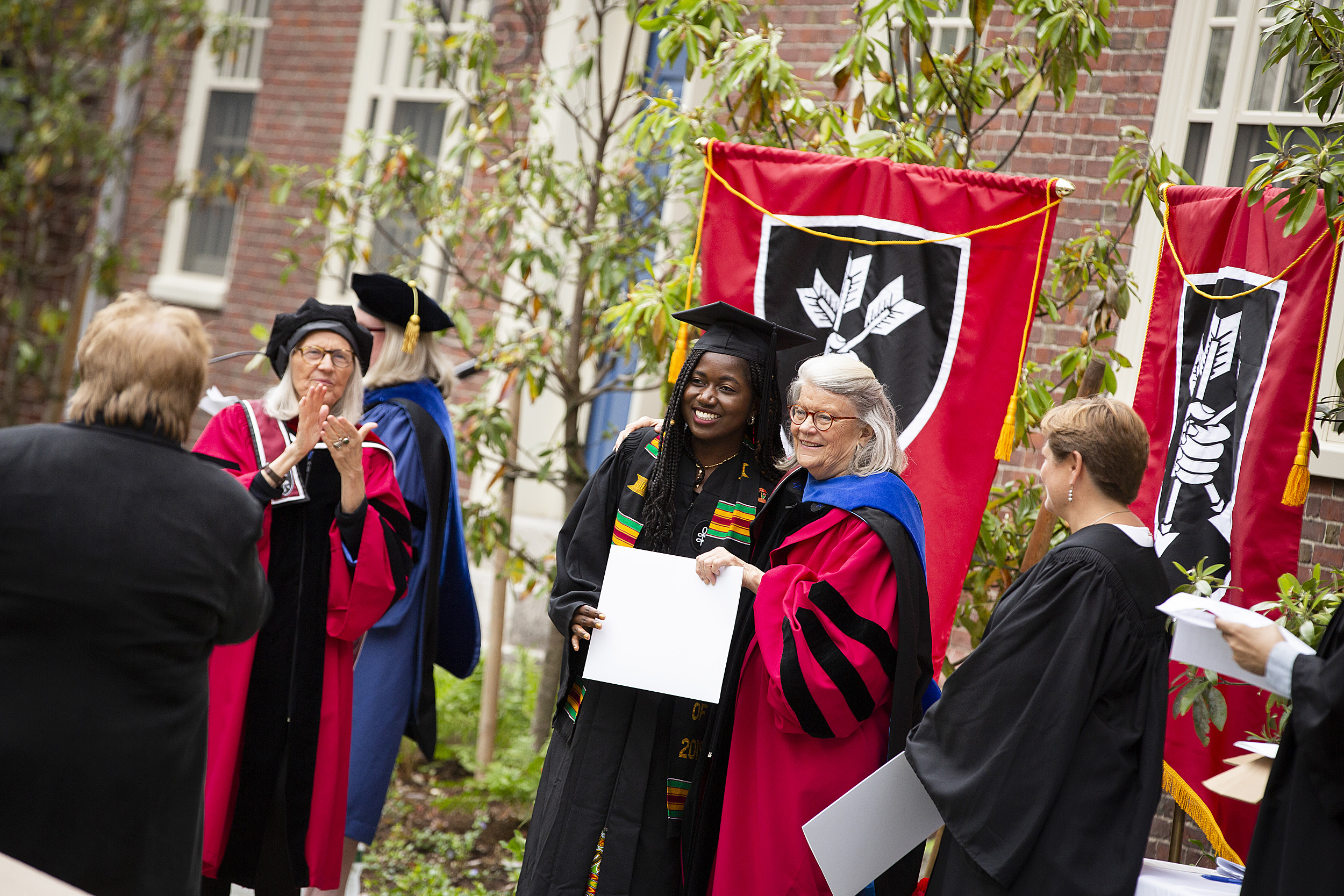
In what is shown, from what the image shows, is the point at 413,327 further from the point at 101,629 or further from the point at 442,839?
the point at 442,839

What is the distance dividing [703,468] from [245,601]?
1.29m

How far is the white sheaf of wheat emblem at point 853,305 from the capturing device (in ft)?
11.7

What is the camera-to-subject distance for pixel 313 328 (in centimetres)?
348

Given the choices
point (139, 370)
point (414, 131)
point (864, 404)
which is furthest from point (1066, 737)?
point (414, 131)

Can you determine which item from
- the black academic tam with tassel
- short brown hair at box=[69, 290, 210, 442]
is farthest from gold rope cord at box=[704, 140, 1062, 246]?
short brown hair at box=[69, 290, 210, 442]

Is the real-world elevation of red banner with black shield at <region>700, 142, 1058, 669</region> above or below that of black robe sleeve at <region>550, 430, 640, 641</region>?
above

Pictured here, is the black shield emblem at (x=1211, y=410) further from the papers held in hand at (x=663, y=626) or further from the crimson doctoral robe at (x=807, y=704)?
the papers held in hand at (x=663, y=626)

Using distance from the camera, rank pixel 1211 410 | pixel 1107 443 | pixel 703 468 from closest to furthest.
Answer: pixel 1107 443
pixel 703 468
pixel 1211 410

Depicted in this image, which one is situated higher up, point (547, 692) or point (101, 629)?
point (101, 629)

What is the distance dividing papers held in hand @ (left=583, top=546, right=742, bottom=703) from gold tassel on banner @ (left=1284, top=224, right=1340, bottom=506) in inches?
67.0

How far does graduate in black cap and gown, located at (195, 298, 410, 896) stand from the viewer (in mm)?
3244

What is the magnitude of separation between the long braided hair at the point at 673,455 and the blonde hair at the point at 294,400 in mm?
1092

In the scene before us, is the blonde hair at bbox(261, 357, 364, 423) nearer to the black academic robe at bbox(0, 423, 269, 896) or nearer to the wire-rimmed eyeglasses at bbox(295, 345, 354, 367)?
the wire-rimmed eyeglasses at bbox(295, 345, 354, 367)

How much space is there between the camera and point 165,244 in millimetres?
8648
